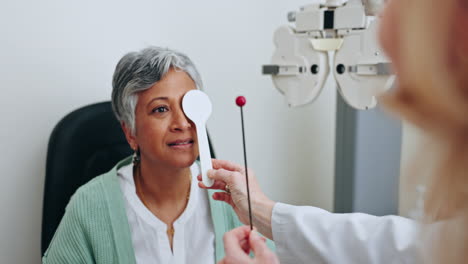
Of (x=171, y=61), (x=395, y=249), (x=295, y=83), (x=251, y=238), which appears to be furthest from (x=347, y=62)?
(x=251, y=238)

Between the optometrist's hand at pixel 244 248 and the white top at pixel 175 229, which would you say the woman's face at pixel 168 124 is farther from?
the optometrist's hand at pixel 244 248

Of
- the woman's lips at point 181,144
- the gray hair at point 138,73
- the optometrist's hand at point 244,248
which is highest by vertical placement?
the gray hair at point 138,73

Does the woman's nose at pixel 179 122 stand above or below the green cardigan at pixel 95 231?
above

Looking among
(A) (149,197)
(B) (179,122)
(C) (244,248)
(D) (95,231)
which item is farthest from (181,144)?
(C) (244,248)

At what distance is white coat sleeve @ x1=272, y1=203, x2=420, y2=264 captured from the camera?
853mm

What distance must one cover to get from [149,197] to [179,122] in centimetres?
24

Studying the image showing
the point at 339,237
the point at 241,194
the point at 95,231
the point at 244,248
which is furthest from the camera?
the point at 95,231

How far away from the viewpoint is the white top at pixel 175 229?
1182 millimetres

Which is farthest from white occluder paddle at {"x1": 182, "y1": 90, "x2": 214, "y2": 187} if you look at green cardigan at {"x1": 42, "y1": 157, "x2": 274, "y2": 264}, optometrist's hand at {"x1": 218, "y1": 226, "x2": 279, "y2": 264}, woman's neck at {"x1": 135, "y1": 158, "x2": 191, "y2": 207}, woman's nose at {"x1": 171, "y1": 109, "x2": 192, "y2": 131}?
optometrist's hand at {"x1": 218, "y1": 226, "x2": 279, "y2": 264}

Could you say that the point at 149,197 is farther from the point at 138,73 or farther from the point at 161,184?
the point at 138,73

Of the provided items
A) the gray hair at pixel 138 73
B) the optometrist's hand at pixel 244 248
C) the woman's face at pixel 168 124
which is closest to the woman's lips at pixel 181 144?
the woman's face at pixel 168 124

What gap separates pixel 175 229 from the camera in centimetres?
121

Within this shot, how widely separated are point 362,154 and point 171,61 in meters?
1.00

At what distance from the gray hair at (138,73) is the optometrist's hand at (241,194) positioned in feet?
0.84
